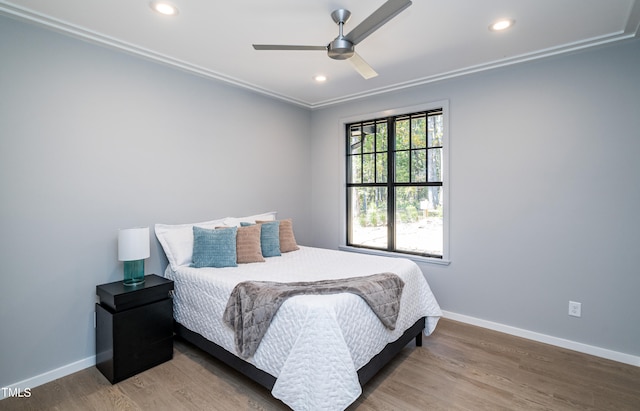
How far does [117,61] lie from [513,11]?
3149 millimetres

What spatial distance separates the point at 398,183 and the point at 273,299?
8.13ft

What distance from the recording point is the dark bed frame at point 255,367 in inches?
84.0

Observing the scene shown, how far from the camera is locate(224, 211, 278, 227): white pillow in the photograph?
3504 millimetres

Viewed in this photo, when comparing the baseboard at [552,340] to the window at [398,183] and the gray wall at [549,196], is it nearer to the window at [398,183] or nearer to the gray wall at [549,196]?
the gray wall at [549,196]

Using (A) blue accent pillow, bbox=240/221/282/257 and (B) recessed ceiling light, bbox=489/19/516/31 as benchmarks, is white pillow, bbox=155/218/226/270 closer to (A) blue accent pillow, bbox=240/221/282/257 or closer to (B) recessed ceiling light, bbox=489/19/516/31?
Answer: (A) blue accent pillow, bbox=240/221/282/257

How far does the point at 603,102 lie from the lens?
8.84 feet

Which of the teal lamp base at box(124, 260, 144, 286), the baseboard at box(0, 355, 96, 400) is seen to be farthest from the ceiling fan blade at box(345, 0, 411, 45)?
the baseboard at box(0, 355, 96, 400)

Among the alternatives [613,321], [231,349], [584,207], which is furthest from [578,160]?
[231,349]

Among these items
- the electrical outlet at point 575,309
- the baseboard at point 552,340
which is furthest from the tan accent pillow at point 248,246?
the electrical outlet at point 575,309

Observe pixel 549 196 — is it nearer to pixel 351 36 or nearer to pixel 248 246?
pixel 351 36

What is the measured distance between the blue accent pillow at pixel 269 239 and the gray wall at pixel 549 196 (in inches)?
68.8

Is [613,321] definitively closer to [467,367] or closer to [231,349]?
[467,367]

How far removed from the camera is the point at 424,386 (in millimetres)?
2311

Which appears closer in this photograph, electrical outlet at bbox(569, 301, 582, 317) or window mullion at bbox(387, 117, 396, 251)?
electrical outlet at bbox(569, 301, 582, 317)
